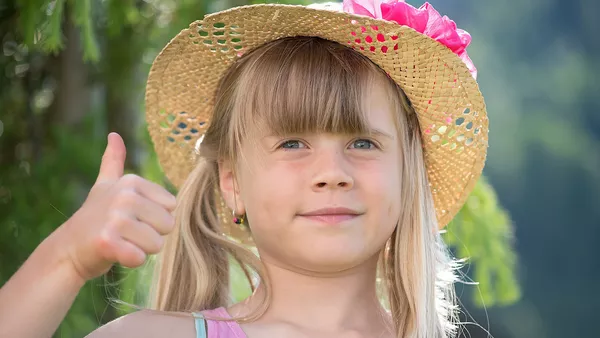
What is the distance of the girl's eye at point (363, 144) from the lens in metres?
1.95

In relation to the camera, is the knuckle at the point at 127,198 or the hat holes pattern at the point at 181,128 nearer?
the knuckle at the point at 127,198

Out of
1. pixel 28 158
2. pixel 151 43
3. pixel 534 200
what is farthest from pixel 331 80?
pixel 534 200

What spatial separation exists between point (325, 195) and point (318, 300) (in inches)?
9.5

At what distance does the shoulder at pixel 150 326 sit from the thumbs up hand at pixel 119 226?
14.4 inches

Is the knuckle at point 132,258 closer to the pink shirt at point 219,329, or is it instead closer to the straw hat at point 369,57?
the pink shirt at point 219,329

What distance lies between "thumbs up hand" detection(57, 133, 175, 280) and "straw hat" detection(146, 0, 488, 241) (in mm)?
659

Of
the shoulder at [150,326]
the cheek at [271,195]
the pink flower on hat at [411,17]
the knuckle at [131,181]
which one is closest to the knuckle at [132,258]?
the knuckle at [131,181]

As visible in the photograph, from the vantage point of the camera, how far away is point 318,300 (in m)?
1.97

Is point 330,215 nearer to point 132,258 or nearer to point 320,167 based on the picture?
point 320,167

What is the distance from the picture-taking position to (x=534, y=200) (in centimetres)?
755

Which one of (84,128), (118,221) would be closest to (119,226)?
(118,221)

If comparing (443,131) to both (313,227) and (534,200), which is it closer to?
(313,227)

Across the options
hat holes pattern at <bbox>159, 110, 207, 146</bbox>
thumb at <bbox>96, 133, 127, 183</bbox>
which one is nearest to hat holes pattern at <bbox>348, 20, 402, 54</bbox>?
hat holes pattern at <bbox>159, 110, 207, 146</bbox>

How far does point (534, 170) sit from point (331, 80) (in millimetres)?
6143
